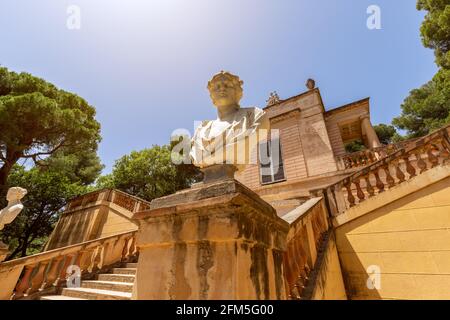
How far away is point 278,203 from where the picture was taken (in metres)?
6.66

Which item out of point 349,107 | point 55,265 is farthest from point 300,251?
point 349,107

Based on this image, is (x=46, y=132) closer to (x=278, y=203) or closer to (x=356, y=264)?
(x=278, y=203)

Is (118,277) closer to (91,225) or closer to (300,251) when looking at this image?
(300,251)

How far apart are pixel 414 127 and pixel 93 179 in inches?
1229

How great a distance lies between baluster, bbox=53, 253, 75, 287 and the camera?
5.58 metres

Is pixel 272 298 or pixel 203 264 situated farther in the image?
pixel 272 298

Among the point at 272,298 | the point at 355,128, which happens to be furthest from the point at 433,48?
the point at 272,298

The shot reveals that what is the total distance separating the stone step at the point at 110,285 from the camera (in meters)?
4.92

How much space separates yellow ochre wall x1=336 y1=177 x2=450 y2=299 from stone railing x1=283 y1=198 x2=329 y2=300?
949 millimetres

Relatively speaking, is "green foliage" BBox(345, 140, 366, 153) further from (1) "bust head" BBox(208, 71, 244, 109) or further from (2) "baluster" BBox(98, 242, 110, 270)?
(1) "bust head" BBox(208, 71, 244, 109)

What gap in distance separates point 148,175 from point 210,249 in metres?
18.5

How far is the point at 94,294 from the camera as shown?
15.1 feet

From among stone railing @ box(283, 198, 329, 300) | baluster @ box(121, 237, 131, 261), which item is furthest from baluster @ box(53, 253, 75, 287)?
stone railing @ box(283, 198, 329, 300)
